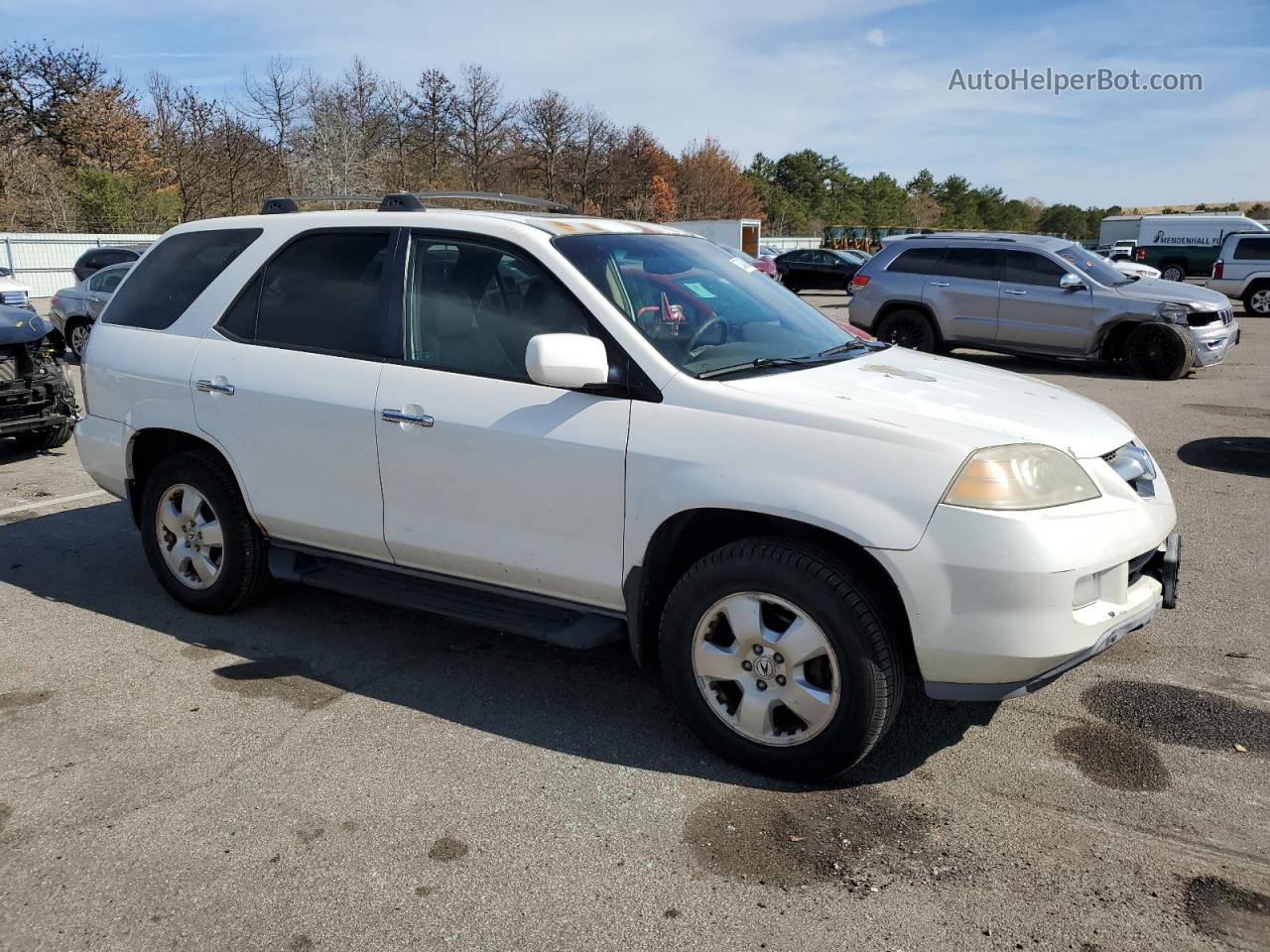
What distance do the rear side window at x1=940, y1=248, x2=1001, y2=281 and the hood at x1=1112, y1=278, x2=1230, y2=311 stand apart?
1584mm

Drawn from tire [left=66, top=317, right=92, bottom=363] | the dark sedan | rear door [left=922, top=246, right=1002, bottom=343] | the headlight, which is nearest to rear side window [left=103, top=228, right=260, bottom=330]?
the headlight

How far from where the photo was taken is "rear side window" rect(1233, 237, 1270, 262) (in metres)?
23.5

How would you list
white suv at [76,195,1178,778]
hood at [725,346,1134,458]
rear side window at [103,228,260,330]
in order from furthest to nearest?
rear side window at [103,228,260,330]
hood at [725,346,1134,458]
white suv at [76,195,1178,778]

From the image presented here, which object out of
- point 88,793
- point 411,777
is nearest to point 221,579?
point 88,793

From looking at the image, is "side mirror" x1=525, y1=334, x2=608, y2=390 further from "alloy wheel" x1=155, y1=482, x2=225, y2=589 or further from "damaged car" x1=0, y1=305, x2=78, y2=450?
"damaged car" x1=0, y1=305, x2=78, y2=450

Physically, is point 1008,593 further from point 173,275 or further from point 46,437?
point 46,437

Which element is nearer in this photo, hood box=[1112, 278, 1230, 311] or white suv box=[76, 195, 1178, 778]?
white suv box=[76, 195, 1178, 778]

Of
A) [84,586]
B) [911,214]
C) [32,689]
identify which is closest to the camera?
[32,689]

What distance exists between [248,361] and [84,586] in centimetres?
187

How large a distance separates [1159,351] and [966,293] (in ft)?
8.19

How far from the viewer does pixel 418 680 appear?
4.36 metres

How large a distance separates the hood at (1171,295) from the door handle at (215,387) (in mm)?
12000

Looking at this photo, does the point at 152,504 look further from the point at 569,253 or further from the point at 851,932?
the point at 851,932

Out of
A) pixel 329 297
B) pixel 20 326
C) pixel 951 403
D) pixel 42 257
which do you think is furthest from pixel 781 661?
pixel 42 257
